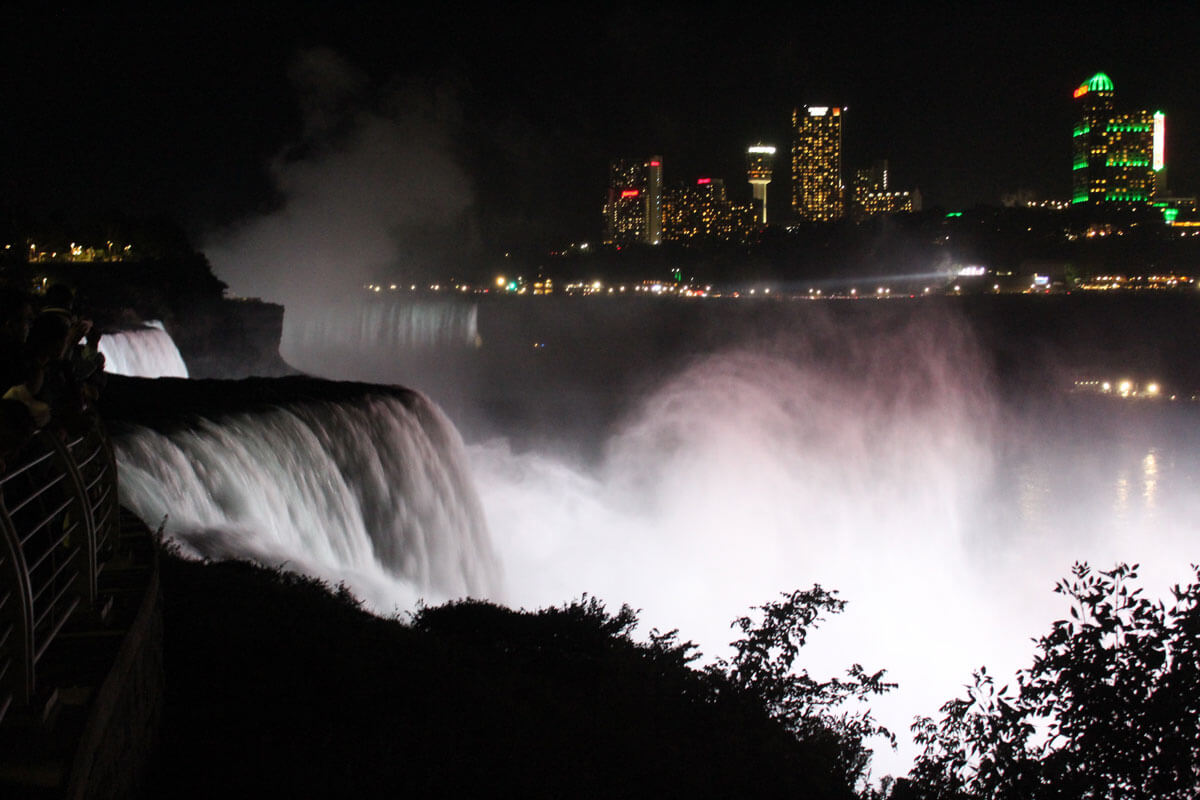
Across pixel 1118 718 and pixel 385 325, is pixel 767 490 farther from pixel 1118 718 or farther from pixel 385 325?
pixel 385 325

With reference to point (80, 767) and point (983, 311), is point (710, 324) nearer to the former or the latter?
point (983, 311)

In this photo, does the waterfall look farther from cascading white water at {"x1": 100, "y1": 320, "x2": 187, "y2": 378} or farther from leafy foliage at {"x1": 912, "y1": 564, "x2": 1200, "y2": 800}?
leafy foliage at {"x1": 912, "y1": 564, "x2": 1200, "y2": 800}

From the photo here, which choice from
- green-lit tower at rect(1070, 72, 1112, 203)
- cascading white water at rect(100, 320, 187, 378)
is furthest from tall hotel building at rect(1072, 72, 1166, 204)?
cascading white water at rect(100, 320, 187, 378)

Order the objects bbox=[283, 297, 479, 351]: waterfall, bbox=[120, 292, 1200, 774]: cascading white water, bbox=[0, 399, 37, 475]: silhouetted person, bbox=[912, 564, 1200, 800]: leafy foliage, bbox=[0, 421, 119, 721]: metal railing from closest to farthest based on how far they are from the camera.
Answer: bbox=[0, 399, 37, 475]: silhouetted person < bbox=[0, 421, 119, 721]: metal railing < bbox=[912, 564, 1200, 800]: leafy foliage < bbox=[120, 292, 1200, 774]: cascading white water < bbox=[283, 297, 479, 351]: waterfall

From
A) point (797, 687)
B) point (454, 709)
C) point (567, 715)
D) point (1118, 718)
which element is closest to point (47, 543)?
point (454, 709)

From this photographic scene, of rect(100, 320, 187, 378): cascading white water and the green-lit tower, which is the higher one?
the green-lit tower

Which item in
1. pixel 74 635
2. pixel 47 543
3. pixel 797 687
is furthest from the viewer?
pixel 797 687

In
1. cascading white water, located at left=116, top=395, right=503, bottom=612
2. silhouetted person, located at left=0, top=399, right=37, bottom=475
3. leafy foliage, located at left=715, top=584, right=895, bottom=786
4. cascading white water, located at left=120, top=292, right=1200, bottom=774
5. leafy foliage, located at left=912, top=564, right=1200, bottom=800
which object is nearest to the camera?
silhouetted person, located at left=0, top=399, right=37, bottom=475
